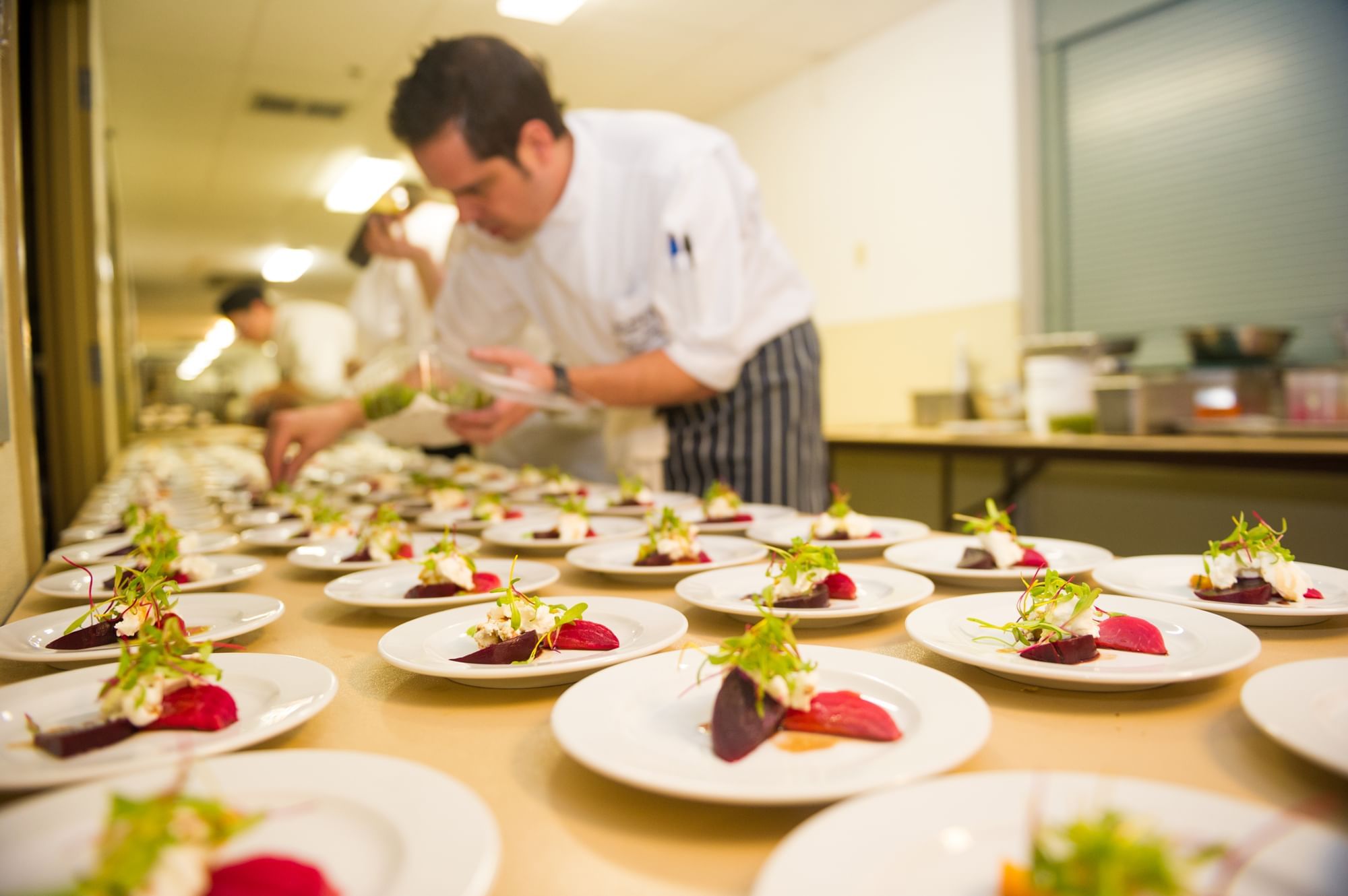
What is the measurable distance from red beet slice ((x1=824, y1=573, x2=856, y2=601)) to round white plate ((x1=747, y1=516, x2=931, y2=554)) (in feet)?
0.88

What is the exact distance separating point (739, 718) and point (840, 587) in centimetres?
45

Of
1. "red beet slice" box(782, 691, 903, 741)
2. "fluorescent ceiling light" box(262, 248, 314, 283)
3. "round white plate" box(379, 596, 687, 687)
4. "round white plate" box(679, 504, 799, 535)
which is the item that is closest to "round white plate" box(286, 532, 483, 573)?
"round white plate" box(379, 596, 687, 687)

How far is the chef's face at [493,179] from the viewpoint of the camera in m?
2.12

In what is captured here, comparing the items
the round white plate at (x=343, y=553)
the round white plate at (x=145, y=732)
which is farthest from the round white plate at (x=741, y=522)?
the round white plate at (x=145, y=732)

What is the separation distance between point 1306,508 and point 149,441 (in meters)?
7.66

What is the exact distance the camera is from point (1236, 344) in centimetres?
336

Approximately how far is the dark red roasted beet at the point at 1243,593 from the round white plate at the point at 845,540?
1.63 ft

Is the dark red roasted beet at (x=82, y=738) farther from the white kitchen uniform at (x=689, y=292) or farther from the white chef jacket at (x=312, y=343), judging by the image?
the white chef jacket at (x=312, y=343)

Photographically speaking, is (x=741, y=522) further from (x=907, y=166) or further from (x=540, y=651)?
(x=907, y=166)

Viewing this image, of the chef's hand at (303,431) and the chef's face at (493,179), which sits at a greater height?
the chef's face at (493,179)

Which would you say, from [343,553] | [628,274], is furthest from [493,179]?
[343,553]

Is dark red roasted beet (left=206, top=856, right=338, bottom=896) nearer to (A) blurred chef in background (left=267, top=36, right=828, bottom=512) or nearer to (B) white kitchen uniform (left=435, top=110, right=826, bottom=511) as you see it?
(A) blurred chef in background (left=267, top=36, right=828, bottom=512)

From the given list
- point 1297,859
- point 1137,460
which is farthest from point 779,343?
point 1297,859

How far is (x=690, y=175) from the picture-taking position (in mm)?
2223
